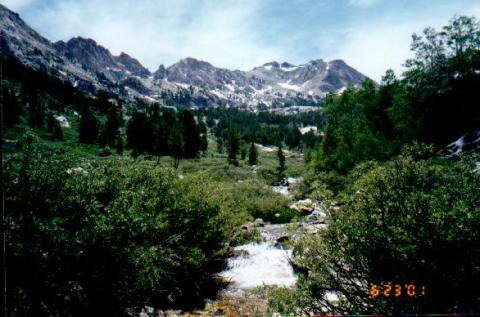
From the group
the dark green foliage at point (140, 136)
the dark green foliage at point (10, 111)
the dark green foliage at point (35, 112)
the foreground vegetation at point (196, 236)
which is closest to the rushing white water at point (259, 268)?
the foreground vegetation at point (196, 236)

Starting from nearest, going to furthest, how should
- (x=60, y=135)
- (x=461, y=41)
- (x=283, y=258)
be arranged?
(x=283, y=258) → (x=461, y=41) → (x=60, y=135)

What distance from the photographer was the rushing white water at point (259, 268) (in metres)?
21.6

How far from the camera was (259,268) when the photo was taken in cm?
2417

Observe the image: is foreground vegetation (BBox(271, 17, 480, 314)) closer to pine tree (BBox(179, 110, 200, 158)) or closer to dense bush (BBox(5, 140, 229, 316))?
dense bush (BBox(5, 140, 229, 316))

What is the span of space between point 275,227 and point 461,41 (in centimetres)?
3370

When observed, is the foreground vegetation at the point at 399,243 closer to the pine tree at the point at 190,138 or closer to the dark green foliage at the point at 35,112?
the pine tree at the point at 190,138

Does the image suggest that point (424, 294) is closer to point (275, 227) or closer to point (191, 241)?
point (191, 241)

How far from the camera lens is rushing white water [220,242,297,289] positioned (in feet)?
71.0

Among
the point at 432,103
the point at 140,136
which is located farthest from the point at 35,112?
the point at 432,103

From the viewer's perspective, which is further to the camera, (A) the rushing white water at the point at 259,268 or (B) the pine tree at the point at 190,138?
(B) the pine tree at the point at 190,138

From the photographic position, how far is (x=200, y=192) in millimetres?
19828

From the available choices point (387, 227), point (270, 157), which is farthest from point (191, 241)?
point (270, 157)

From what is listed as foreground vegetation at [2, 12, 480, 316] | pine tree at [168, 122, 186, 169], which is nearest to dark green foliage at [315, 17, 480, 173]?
foreground vegetation at [2, 12, 480, 316]
